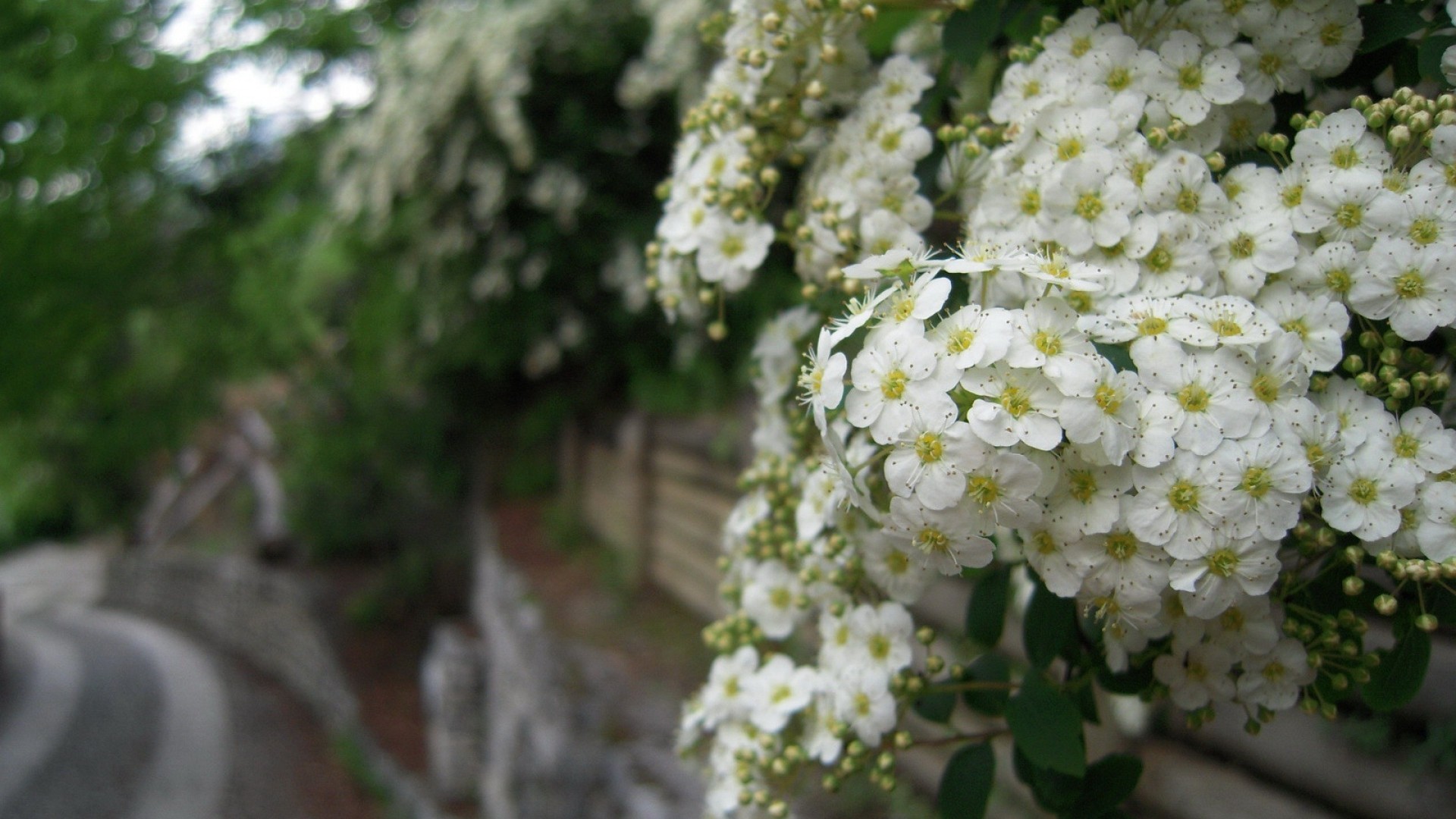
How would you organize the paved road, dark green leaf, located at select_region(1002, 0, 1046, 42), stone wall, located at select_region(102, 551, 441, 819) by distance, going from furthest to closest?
stone wall, located at select_region(102, 551, 441, 819), the paved road, dark green leaf, located at select_region(1002, 0, 1046, 42)

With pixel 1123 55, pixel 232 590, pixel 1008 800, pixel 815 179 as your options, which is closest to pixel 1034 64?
pixel 1123 55

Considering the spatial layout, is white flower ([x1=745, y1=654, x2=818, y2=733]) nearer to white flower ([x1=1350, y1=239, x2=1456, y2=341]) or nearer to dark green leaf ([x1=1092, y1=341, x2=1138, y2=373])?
dark green leaf ([x1=1092, y1=341, x2=1138, y2=373])

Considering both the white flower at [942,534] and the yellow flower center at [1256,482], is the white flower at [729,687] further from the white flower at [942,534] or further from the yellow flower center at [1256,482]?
the yellow flower center at [1256,482]

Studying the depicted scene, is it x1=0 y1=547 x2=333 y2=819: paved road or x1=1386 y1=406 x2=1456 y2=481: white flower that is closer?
x1=1386 y1=406 x2=1456 y2=481: white flower

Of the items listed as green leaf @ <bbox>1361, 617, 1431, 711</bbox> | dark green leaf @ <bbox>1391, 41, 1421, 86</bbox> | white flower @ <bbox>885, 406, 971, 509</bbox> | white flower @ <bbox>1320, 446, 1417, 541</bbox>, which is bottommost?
green leaf @ <bbox>1361, 617, 1431, 711</bbox>

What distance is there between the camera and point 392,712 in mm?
7871

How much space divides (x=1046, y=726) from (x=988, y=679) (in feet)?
0.60

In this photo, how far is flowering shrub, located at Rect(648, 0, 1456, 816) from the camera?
770mm

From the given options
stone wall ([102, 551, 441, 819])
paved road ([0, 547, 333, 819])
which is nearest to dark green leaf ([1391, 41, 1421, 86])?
paved road ([0, 547, 333, 819])

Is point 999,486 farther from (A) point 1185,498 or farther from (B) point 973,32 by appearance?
(B) point 973,32

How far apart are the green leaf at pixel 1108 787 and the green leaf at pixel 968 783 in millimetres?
90

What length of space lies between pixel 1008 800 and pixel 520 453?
233 inches

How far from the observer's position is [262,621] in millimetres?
10258

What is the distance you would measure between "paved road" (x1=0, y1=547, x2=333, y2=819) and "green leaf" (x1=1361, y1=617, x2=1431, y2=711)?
17.7 ft
